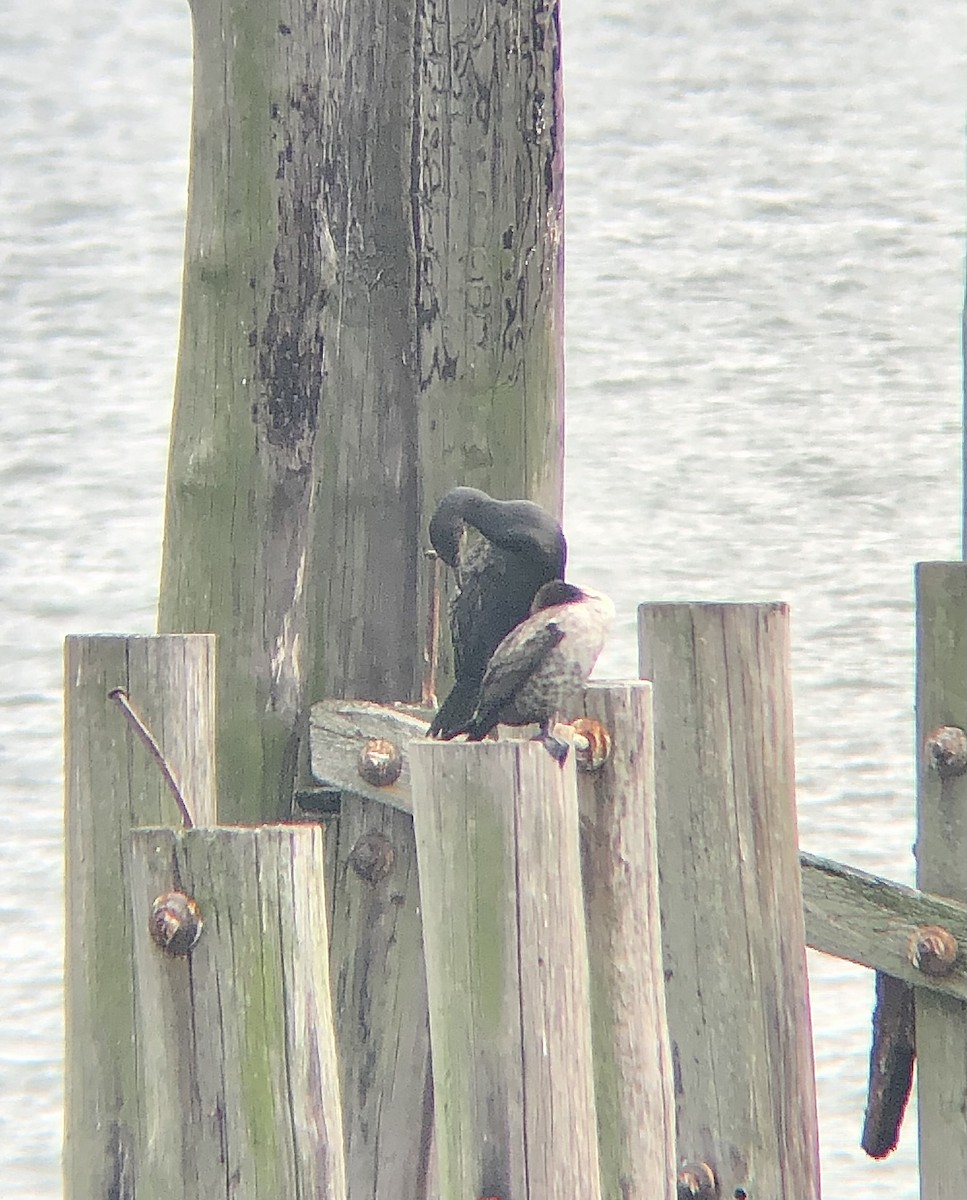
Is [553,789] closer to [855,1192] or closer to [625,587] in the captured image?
[855,1192]

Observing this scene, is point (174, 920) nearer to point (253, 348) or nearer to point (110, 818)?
point (110, 818)

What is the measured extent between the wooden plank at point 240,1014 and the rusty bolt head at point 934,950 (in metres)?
1.41

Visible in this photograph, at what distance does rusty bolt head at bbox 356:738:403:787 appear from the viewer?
374cm

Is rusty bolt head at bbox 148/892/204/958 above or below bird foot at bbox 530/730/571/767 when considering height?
below

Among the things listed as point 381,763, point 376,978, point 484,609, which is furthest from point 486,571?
point 376,978

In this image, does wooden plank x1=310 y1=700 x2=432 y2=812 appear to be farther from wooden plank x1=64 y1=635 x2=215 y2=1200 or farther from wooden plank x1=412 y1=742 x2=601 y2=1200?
wooden plank x1=412 y1=742 x2=601 y2=1200

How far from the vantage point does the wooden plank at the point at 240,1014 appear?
2721 millimetres

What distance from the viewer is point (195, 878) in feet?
8.94

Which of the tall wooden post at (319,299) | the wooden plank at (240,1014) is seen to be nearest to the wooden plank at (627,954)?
the wooden plank at (240,1014)

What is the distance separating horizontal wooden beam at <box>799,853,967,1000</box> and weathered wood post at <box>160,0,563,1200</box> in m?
0.73

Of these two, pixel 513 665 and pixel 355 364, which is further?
pixel 355 364

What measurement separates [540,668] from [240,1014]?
0.66 m

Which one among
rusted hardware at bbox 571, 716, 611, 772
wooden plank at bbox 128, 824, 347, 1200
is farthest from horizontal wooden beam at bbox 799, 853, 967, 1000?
wooden plank at bbox 128, 824, 347, 1200

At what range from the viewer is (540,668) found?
10.0 ft
